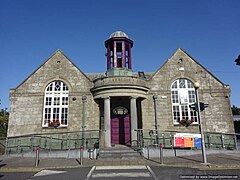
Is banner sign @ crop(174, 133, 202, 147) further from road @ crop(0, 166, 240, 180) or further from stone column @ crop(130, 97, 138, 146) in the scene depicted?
road @ crop(0, 166, 240, 180)

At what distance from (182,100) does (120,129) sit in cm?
542

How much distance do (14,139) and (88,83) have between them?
22.3 ft

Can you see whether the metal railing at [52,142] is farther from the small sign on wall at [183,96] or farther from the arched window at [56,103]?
the small sign on wall at [183,96]

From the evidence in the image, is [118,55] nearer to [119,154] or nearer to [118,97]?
[118,97]


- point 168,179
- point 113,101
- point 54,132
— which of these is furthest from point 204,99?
point 54,132

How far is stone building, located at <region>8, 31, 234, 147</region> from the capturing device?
13156 mm

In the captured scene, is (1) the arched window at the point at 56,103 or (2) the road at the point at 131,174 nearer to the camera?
(2) the road at the point at 131,174

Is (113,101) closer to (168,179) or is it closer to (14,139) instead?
(14,139)

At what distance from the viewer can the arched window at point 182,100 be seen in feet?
44.0

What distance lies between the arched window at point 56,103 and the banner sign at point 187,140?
816cm

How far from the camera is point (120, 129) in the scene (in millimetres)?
13898

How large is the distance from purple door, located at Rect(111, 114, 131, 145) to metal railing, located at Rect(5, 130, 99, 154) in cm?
160

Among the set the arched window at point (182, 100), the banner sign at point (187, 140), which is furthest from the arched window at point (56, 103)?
the arched window at point (182, 100)

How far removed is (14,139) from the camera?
12781 millimetres
